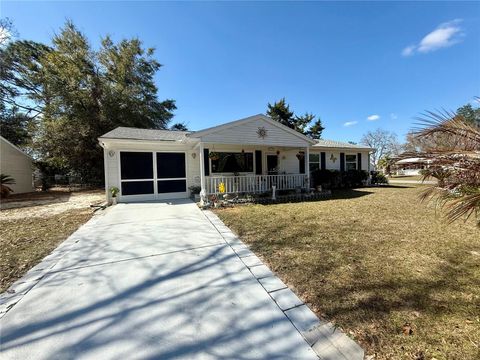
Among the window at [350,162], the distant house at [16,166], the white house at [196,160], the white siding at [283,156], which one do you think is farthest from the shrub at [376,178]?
the distant house at [16,166]

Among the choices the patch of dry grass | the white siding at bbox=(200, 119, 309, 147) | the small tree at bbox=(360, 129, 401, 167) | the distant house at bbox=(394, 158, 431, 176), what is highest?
the small tree at bbox=(360, 129, 401, 167)

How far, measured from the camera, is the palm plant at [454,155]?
1.82m

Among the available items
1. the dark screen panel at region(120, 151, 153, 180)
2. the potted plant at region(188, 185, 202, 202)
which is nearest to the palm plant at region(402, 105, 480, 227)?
the potted plant at region(188, 185, 202, 202)


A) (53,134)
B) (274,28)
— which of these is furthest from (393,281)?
(53,134)

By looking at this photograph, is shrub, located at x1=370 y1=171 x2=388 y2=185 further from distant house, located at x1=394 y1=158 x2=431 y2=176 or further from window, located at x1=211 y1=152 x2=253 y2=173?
distant house, located at x1=394 y1=158 x2=431 y2=176

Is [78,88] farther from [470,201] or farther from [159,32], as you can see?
[470,201]

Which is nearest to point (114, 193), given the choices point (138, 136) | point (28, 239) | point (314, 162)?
point (138, 136)

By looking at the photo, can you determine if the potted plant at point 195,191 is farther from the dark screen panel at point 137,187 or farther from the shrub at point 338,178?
the shrub at point 338,178

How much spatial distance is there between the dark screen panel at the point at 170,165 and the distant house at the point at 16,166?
39.0ft

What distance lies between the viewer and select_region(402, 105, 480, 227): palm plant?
1.82m

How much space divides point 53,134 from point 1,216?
1155cm

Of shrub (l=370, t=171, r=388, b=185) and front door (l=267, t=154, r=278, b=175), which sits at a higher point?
front door (l=267, t=154, r=278, b=175)

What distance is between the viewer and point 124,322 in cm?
208

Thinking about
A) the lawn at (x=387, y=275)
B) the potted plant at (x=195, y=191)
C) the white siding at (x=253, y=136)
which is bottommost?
the lawn at (x=387, y=275)
